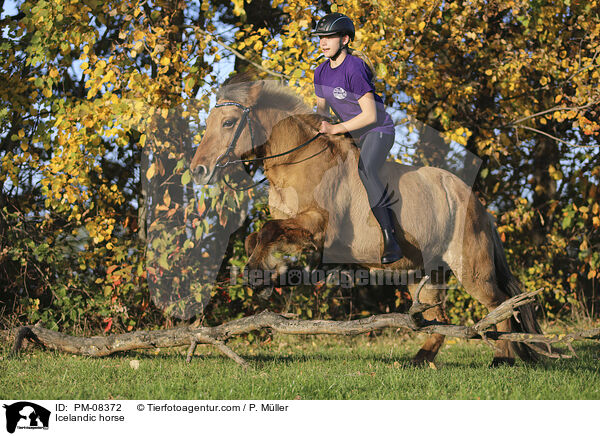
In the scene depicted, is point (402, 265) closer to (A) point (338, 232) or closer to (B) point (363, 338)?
Result: (A) point (338, 232)

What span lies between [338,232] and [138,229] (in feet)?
14.1

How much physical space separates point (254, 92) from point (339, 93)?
31.8 inches

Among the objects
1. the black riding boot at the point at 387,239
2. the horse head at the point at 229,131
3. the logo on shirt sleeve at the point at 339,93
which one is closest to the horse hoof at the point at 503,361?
the black riding boot at the point at 387,239

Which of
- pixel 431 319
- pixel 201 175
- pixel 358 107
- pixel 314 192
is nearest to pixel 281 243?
pixel 314 192

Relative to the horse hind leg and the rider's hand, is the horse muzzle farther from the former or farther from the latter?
the horse hind leg

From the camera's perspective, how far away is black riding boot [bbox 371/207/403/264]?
17.2 ft

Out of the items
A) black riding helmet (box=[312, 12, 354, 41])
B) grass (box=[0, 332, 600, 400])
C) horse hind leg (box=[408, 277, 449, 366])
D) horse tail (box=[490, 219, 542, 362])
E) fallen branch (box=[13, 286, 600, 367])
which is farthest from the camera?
horse hind leg (box=[408, 277, 449, 366])

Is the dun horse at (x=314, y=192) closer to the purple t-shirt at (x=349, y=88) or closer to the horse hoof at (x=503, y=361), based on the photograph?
the horse hoof at (x=503, y=361)

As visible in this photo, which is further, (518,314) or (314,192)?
(518,314)

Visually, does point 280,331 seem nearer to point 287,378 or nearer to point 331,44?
point 287,378

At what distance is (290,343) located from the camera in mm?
8570
